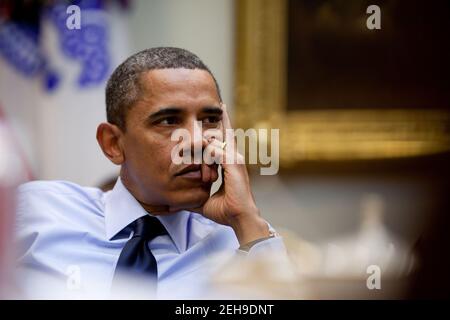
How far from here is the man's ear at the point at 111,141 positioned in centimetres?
109

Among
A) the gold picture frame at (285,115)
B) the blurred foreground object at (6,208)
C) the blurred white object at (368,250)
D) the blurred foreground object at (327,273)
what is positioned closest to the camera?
the blurred foreground object at (6,208)

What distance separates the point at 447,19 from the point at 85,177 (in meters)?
0.81

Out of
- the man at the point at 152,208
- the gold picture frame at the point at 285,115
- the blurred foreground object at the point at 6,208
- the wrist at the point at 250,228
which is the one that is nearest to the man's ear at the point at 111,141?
the man at the point at 152,208

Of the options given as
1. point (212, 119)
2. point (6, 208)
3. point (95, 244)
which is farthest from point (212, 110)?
point (6, 208)

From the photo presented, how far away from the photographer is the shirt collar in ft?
3.48

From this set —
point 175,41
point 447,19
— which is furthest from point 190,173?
point 447,19

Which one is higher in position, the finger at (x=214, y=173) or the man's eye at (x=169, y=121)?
the man's eye at (x=169, y=121)

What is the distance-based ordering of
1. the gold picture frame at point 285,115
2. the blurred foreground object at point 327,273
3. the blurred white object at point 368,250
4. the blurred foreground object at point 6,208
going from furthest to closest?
the gold picture frame at point 285,115 → the blurred white object at point 368,250 → the blurred foreground object at point 327,273 → the blurred foreground object at point 6,208

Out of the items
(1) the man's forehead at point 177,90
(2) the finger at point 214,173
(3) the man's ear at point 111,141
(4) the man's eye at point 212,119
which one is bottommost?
(2) the finger at point 214,173

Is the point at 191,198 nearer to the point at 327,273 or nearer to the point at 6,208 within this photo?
the point at 327,273

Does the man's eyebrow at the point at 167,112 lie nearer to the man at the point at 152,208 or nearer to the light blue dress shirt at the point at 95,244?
the man at the point at 152,208

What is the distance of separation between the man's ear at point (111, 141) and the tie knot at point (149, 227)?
4.0 inches

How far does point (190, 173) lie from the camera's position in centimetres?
104

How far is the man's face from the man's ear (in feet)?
0.05
